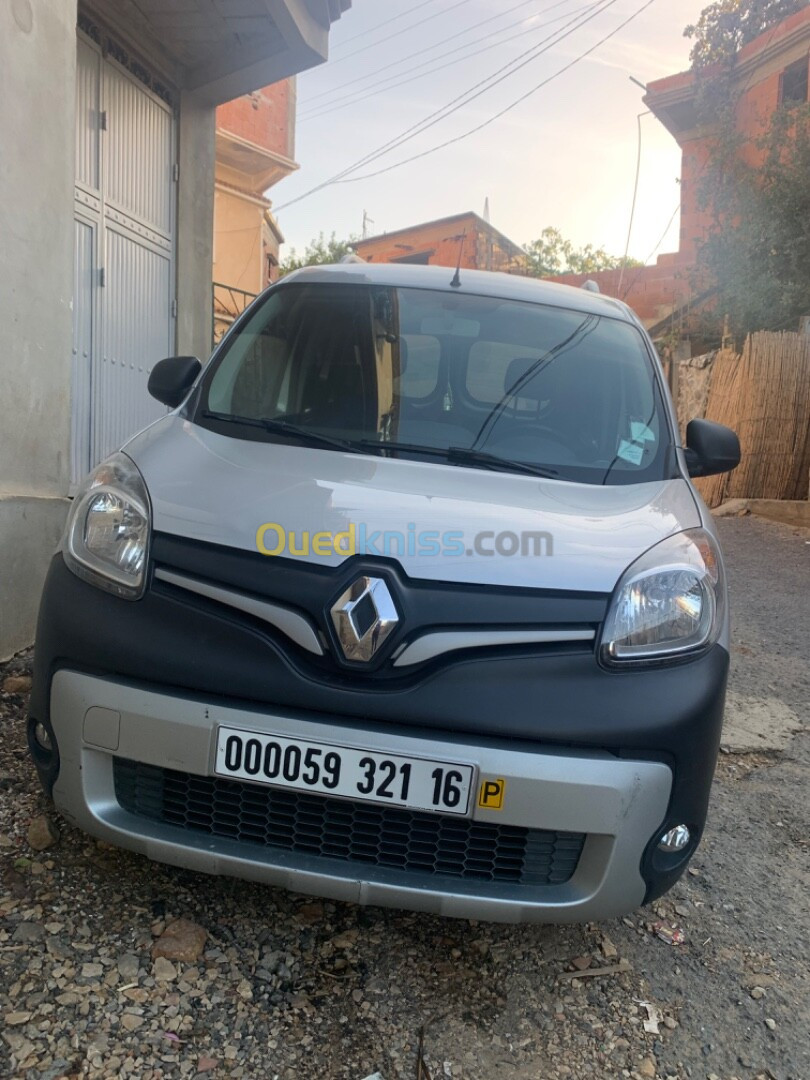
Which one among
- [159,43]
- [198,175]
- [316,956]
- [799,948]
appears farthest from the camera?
[198,175]

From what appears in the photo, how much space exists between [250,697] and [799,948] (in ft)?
5.24

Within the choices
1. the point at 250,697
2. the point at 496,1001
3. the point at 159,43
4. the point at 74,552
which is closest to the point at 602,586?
the point at 250,697

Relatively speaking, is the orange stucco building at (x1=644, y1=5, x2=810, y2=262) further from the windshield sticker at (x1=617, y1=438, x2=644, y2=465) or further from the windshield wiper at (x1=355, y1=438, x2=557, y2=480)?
the windshield wiper at (x1=355, y1=438, x2=557, y2=480)


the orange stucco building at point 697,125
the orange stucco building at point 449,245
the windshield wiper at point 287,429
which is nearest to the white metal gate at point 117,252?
the windshield wiper at point 287,429

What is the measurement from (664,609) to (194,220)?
6.45 metres

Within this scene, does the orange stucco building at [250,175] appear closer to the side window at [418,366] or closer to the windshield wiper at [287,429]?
the side window at [418,366]

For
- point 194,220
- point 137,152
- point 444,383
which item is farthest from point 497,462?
point 194,220

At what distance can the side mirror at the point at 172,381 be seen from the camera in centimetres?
285

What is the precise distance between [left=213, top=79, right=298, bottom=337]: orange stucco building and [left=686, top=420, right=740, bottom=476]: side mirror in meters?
15.5

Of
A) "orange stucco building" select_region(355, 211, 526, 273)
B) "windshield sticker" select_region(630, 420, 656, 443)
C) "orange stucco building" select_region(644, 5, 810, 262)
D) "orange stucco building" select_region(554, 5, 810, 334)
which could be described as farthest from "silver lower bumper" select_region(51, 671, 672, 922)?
"orange stucco building" select_region(355, 211, 526, 273)

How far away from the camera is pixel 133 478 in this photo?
6.87 ft

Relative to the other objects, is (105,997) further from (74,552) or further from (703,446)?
(703,446)

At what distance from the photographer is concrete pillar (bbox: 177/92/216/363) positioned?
6.99m

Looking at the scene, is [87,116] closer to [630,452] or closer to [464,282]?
[464,282]
